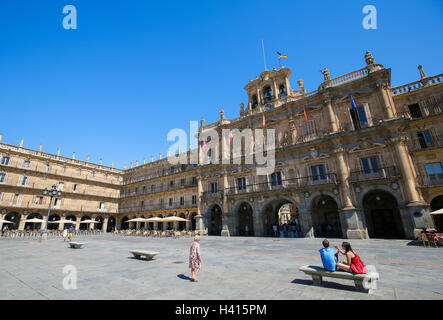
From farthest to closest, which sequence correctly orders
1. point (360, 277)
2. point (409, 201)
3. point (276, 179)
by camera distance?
point (276, 179) < point (409, 201) < point (360, 277)

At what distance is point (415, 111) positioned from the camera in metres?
19.9

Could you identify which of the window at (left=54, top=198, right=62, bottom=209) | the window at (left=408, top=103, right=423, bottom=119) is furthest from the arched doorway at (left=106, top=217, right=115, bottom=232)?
the window at (left=408, top=103, right=423, bottom=119)

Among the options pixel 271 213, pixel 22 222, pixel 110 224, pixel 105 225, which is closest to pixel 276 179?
pixel 271 213

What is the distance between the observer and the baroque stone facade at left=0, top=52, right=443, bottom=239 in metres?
17.5

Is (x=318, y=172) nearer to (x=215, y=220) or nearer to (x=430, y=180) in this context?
(x=430, y=180)

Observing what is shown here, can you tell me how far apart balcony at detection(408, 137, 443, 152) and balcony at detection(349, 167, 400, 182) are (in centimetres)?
302

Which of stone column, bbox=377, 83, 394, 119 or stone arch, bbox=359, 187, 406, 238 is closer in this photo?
stone column, bbox=377, 83, 394, 119

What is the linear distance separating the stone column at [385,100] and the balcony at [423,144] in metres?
3.30

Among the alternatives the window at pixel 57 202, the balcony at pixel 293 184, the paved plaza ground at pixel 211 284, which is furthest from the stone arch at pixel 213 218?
the window at pixel 57 202

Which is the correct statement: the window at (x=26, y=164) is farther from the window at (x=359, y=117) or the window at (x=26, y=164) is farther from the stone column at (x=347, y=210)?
the window at (x=359, y=117)

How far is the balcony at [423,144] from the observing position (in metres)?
17.7

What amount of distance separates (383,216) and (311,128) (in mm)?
10849

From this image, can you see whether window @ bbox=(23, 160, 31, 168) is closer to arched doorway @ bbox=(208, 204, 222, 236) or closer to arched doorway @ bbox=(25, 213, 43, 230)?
arched doorway @ bbox=(25, 213, 43, 230)
